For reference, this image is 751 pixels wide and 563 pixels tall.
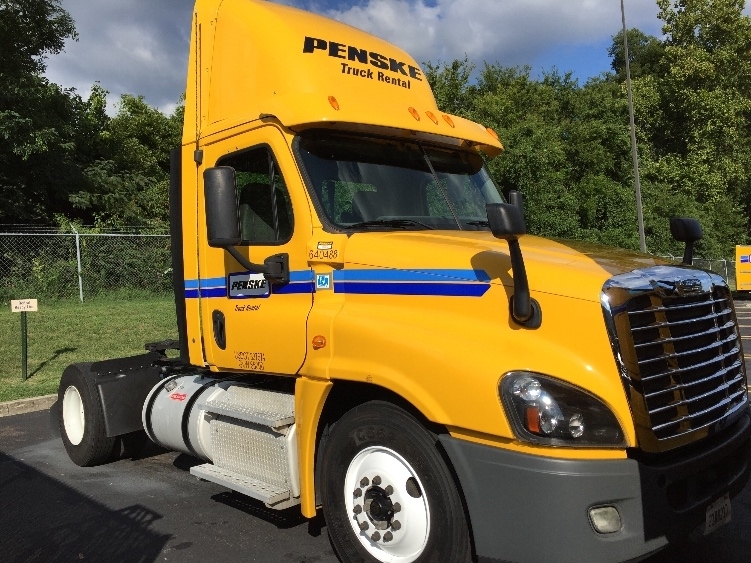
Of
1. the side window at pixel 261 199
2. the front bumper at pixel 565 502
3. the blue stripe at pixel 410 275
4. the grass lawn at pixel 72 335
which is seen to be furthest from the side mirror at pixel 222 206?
the grass lawn at pixel 72 335

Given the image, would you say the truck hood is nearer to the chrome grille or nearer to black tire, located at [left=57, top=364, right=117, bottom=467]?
the chrome grille

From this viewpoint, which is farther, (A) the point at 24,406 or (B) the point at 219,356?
(A) the point at 24,406

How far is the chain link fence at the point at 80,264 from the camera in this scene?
17250mm

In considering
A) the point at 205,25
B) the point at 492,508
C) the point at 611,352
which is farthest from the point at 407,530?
the point at 205,25

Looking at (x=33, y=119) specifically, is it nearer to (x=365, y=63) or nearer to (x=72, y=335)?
(x=72, y=335)

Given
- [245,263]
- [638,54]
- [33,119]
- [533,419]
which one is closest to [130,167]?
[33,119]

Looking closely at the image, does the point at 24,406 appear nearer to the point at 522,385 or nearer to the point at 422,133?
the point at 422,133

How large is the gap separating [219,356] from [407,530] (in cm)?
208

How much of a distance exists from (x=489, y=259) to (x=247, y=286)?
1.83 meters

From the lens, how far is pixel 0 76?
20328 mm

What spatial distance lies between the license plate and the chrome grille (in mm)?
382

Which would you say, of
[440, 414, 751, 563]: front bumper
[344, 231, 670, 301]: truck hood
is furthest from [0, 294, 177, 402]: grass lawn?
[440, 414, 751, 563]: front bumper

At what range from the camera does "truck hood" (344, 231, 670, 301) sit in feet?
10.6

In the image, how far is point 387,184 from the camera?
4379 mm
